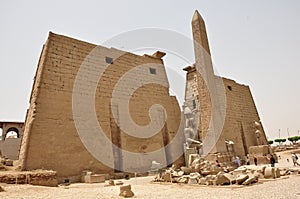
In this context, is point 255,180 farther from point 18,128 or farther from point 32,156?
point 18,128

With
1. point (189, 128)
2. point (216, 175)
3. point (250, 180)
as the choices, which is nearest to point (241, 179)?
point (250, 180)

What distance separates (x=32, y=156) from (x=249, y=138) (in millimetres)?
15362

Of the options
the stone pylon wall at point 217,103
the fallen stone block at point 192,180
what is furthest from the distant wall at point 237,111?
the fallen stone block at point 192,180

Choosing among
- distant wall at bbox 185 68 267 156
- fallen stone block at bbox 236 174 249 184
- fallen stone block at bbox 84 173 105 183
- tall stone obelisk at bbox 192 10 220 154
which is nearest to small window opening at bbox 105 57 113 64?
tall stone obelisk at bbox 192 10 220 154

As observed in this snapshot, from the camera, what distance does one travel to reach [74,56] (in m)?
10.5

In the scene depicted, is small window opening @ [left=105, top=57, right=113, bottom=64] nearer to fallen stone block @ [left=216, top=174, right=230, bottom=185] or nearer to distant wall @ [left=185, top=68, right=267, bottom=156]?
distant wall @ [left=185, top=68, right=267, bottom=156]

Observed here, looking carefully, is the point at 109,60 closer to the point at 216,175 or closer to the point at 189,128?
the point at 189,128

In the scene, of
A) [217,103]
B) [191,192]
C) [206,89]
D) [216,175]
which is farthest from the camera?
[217,103]

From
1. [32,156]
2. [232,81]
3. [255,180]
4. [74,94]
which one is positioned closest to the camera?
[255,180]

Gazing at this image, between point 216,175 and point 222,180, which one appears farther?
point 216,175

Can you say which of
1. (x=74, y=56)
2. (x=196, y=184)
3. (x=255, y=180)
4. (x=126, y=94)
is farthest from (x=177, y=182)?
(x=74, y=56)

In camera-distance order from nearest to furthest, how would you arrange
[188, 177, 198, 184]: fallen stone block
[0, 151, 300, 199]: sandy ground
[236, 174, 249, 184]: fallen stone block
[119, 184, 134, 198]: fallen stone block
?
[0, 151, 300, 199]: sandy ground
[119, 184, 134, 198]: fallen stone block
[236, 174, 249, 184]: fallen stone block
[188, 177, 198, 184]: fallen stone block

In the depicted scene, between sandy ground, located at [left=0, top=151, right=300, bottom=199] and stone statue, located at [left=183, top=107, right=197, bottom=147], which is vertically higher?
stone statue, located at [left=183, top=107, right=197, bottom=147]

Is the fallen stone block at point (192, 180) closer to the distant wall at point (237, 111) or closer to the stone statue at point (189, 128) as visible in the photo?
the stone statue at point (189, 128)
